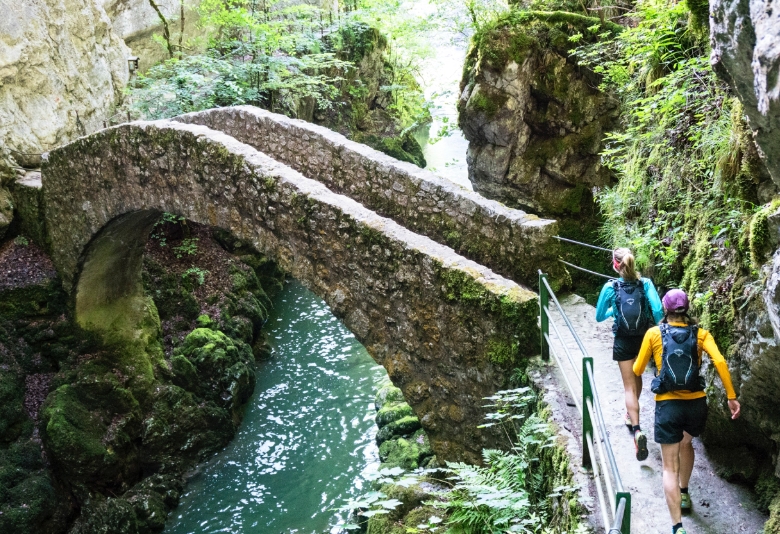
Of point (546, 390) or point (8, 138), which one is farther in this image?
point (8, 138)

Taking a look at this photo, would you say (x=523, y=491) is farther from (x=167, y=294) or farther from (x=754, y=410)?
(x=167, y=294)

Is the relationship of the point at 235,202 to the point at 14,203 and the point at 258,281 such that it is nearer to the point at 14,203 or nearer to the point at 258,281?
A: the point at 14,203

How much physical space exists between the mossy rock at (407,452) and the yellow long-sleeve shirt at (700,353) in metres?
4.41

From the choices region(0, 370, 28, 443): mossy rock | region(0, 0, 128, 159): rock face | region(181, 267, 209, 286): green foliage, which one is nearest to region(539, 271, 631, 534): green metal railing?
region(0, 370, 28, 443): mossy rock

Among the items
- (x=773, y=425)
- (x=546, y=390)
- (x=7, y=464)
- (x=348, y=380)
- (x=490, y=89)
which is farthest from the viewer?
(x=348, y=380)

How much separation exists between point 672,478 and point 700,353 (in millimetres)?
735

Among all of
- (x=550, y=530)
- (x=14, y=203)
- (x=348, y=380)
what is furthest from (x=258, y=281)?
(x=550, y=530)

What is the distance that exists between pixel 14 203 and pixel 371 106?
1321cm

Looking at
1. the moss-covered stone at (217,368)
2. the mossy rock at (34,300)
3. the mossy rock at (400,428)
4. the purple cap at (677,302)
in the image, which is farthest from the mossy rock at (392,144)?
the purple cap at (677,302)

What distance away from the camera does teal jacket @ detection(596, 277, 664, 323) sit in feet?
13.4

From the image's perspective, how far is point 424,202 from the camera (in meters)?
6.92

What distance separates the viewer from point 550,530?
3443 millimetres

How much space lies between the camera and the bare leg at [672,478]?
10.7 feet

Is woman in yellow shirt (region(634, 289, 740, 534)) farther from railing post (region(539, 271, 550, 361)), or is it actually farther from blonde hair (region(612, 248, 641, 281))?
railing post (region(539, 271, 550, 361))
